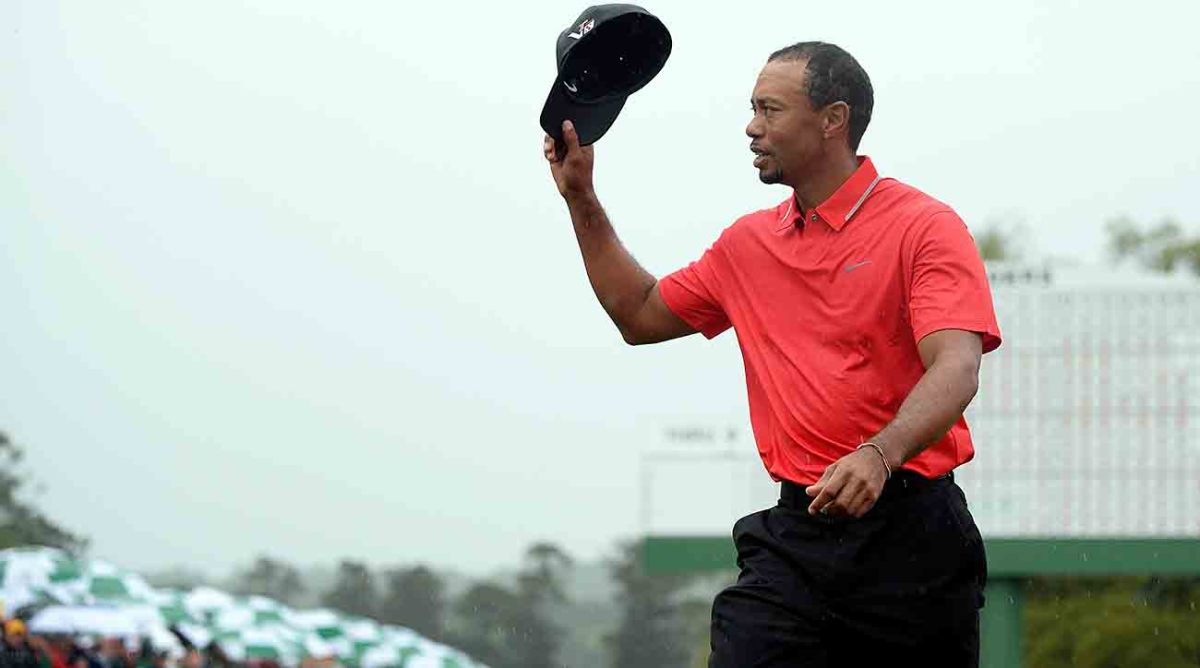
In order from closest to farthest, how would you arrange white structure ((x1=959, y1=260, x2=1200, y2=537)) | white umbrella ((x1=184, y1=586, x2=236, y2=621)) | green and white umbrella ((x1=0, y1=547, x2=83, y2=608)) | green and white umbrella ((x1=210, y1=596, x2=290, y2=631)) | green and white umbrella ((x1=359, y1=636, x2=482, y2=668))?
green and white umbrella ((x1=0, y1=547, x2=83, y2=608)) < white structure ((x1=959, y1=260, x2=1200, y2=537)) < green and white umbrella ((x1=210, y1=596, x2=290, y2=631)) < white umbrella ((x1=184, y1=586, x2=236, y2=621)) < green and white umbrella ((x1=359, y1=636, x2=482, y2=668))

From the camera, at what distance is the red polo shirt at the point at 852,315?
3.69 meters

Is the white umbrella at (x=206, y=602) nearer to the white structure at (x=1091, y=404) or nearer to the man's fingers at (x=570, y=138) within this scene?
the white structure at (x=1091, y=404)

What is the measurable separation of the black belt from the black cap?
3.14ft

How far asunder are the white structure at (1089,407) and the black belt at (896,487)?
700 inches

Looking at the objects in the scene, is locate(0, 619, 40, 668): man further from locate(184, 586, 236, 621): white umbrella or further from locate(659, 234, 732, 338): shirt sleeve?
locate(659, 234, 732, 338): shirt sleeve

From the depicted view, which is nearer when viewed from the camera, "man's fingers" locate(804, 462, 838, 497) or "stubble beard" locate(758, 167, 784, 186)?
"man's fingers" locate(804, 462, 838, 497)

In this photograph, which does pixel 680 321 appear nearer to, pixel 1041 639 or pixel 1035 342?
pixel 1035 342

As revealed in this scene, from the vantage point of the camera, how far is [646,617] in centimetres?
5772

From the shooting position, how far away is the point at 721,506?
23.7 m

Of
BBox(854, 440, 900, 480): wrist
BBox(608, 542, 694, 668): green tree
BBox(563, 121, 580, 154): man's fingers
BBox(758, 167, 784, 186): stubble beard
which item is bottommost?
BBox(608, 542, 694, 668): green tree

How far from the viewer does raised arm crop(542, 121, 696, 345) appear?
14.0 ft

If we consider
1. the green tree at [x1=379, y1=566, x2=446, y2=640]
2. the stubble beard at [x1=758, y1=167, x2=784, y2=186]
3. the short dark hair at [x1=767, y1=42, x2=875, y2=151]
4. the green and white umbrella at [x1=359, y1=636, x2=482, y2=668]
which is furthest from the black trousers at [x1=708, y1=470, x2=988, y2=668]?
the green tree at [x1=379, y1=566, x2=446, y2=640]

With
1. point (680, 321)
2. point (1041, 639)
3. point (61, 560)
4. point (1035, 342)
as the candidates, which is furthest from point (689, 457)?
point (680, 321)

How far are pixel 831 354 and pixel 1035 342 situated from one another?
60.9ft
